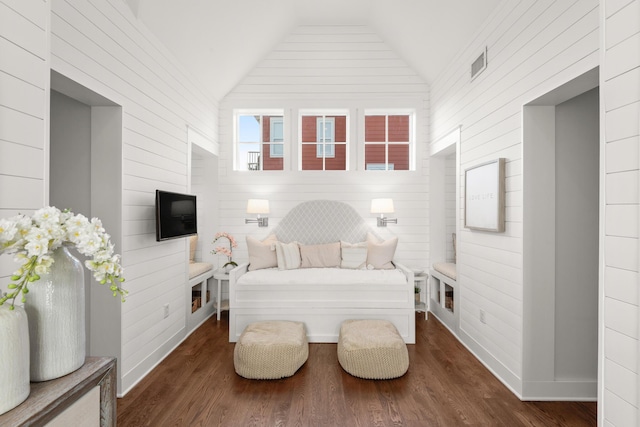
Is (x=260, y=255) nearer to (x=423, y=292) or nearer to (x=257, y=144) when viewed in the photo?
(x=257, y=144)

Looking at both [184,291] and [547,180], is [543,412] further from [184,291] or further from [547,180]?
[184,291]

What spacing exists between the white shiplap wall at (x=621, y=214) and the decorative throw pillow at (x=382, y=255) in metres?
2.51

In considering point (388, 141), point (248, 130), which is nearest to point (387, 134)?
point (388, 141)

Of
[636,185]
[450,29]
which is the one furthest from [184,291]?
[450,29]

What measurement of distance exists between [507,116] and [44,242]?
288cm

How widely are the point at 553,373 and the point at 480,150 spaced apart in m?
1.85

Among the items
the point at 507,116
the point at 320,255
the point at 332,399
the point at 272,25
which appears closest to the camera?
the point at 332,399

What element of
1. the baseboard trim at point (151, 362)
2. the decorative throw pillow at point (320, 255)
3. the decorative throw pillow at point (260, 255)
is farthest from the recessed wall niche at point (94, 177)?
the decorative throw pillow at point (320, 255)

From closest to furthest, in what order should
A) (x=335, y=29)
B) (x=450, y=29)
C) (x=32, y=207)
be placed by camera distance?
(x=32, y=207), (x=450, y=29), (x=335, y=29)

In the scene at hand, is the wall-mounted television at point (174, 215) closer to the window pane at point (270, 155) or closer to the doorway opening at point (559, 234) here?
the window pane at point (270, 155)

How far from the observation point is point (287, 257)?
3.89 metres

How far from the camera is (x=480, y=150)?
9.93 ft

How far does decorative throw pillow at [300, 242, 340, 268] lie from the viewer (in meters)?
4.05

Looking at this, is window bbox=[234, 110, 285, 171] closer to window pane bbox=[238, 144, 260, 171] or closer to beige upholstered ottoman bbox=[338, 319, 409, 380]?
window pane bbox=[238, 144, 260, 171]
